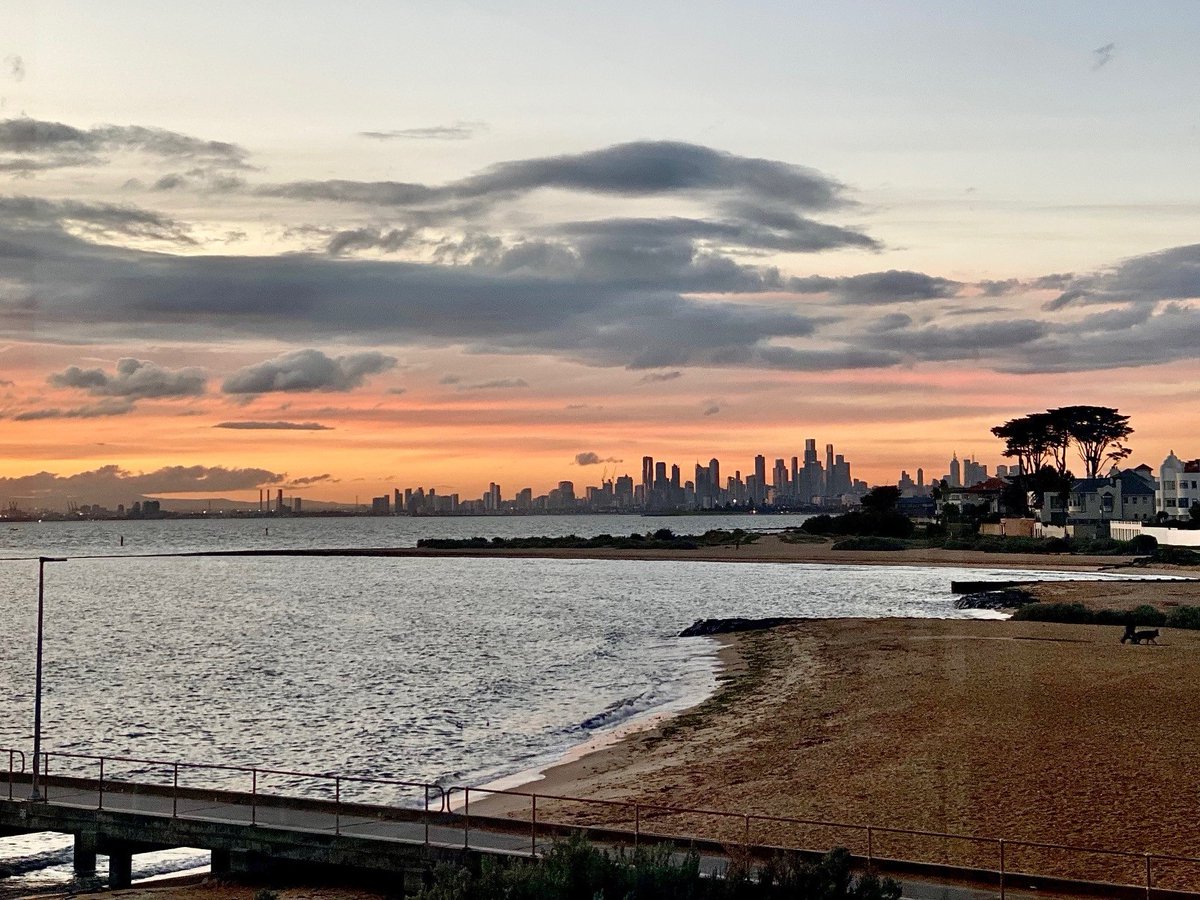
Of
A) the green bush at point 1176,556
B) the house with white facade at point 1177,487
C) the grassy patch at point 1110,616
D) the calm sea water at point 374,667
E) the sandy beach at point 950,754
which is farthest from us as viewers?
the house with white facade at point 1177,487

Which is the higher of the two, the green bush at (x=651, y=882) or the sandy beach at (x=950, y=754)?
the green bush at (x=651, y=882)

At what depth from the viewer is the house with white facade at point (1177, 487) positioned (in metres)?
160

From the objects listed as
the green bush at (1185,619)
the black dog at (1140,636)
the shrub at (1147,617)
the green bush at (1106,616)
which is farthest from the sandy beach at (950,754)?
the shrub at (1147,617)

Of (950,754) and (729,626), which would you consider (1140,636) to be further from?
(729,626)

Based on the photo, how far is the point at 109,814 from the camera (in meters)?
25.9

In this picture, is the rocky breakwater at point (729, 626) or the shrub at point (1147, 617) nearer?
the shrub at point (1147, 617)

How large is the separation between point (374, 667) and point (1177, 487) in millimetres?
133034

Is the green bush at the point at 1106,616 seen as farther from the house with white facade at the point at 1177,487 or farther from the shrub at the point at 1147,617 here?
the house with white facade at the point at 1177,487

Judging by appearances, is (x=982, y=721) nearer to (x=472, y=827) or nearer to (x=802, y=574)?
(x=472, y=827)

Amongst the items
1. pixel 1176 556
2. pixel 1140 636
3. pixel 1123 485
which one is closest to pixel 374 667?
pixel 1140 636

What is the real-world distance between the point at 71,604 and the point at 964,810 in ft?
370

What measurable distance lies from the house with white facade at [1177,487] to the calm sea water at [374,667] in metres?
45.8

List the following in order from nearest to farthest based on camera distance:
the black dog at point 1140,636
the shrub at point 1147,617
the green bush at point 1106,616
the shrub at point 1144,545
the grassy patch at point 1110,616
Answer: the black dog at point 1140,636 < the grassy patch at point 1110,616 < the green bush at point 1106,616 < the shrub at point 1147,617 < the shrub at point 1144,545

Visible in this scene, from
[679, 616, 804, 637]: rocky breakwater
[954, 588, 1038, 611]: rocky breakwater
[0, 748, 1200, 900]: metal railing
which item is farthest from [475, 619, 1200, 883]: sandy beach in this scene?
[954, 588, 1038, 611]: rocky breakwater
